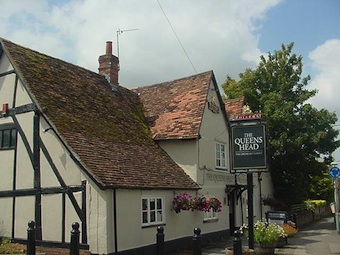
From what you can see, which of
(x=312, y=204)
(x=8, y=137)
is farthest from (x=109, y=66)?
(x=312, y=204)

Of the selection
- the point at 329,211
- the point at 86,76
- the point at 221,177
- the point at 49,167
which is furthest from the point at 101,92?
the point at 329,211

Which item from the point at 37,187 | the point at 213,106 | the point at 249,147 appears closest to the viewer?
the point at 249,147

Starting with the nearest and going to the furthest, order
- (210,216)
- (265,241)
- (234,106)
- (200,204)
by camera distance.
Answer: (265,241) < (200,204) < (210,216) < (234,106)

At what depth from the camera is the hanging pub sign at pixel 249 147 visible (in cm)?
1344

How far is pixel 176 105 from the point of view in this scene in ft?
68.8

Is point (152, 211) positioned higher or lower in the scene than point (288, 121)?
→ lower

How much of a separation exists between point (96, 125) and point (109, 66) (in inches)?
236

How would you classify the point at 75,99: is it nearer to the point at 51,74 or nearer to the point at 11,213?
the point at 51,74

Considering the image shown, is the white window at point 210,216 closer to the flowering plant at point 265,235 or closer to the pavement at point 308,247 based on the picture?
the pavement at point 308,247

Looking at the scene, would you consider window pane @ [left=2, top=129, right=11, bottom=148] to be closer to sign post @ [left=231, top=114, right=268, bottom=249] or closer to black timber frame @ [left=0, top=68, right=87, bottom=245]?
black timber frame @ [left=0, top=68, right=87, bottom=245]

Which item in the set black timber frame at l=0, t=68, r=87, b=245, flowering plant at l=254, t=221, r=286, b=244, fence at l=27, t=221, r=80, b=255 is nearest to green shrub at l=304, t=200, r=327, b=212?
flowering plant at l=254, t=221, r=286, b=244

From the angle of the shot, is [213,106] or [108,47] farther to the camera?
[108,47]

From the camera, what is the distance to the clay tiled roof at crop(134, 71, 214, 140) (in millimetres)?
19000

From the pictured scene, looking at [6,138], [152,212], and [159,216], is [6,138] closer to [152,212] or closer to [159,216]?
[152,212]
